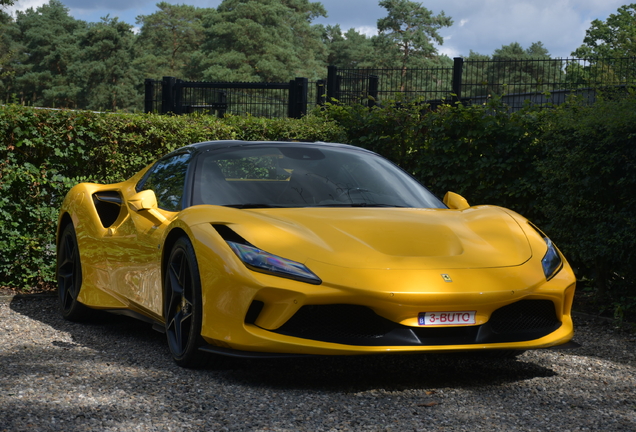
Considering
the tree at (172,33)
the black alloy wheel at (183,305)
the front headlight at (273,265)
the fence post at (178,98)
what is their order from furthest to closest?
1. the tree at (172,33)
2. the fence post at (178,98)
3. the black alloy wheel at (183,305)
4. the front headlight at (273,265)

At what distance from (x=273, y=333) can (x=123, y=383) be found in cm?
83

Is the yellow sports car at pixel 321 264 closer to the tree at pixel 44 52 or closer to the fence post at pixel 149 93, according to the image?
the fence post at pixel 149 93

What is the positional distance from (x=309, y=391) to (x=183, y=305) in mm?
965

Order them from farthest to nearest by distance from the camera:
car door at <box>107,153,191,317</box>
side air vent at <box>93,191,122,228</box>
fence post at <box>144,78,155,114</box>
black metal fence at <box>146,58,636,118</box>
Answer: fence post at <box>144,78,155,114</box>
black metal fence at <box>146,58,636,118</box>
side air vent at <box>93,191,122,228</box>
car door at <box>107,153,191,317</box>

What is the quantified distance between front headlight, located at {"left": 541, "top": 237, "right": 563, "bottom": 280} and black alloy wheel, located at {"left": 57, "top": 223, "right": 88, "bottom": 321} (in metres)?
3.57

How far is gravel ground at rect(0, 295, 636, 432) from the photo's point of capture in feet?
11.4

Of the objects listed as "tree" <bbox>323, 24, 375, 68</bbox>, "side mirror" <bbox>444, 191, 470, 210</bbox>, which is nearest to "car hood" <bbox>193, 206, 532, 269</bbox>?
"side mirror" <bbox>444, 191, 470, 210</bbox>

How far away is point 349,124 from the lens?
10.3 m

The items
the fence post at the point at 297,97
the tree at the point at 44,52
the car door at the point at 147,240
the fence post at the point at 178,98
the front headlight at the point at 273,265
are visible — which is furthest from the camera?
the tree at the point at 44,52

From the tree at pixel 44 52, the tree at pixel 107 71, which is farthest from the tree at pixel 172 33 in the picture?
the tree at pixel 107 71

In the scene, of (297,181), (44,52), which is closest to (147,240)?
(297,181)

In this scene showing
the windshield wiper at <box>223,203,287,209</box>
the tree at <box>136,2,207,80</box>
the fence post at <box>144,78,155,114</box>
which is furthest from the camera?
the tree at <box>136,2,207,80</box>

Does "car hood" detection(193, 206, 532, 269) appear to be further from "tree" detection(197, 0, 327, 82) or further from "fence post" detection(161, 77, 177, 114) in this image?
"tree" detection(197, 0, 327, 82)

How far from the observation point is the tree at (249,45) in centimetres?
5894
